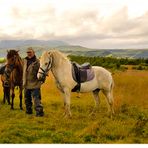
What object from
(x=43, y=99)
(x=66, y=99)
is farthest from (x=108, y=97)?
(x=43, y=99)

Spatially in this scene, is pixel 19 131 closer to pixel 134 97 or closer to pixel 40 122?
pixel 40 122

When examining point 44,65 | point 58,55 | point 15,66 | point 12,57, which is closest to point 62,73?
point 58,55

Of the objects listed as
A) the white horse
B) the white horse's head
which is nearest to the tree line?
the white horse

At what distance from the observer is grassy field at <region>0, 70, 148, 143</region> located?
9414 millimetres

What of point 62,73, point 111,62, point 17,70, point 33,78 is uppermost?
point 62,73

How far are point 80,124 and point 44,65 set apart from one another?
2225 mm

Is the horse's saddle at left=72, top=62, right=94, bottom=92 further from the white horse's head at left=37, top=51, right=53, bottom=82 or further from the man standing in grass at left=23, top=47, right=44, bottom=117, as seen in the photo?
the man standing in grass at left=23, top=47, right=44, bottom=117

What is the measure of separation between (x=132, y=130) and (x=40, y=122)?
321 centimetres

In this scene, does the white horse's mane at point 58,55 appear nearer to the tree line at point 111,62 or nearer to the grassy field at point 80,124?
the grassy field at point 80,124

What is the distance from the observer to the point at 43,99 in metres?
18.3

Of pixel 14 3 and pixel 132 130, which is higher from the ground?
pixel 14 3

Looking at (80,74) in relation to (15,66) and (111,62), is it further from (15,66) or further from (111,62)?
(111,62)

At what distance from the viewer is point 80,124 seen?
Answer: 11344 mm

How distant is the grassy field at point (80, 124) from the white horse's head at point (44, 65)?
57.7 inches
